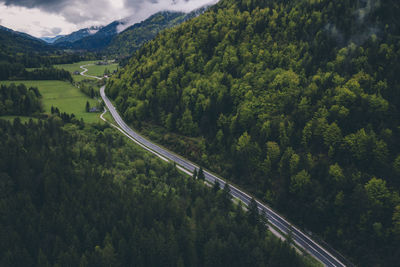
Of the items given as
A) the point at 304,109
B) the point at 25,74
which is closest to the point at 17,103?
the point at 25,74

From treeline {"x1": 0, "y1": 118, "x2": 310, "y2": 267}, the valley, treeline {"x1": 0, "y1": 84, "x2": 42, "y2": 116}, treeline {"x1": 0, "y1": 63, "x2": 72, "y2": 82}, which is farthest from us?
treeline {"x1": 0, "y1": 63, "x2": 72, "y2": 82}

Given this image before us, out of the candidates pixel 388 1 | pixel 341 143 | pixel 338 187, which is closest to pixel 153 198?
pixel 338 187

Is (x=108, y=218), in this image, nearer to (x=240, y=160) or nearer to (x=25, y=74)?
(x=240, y=160)

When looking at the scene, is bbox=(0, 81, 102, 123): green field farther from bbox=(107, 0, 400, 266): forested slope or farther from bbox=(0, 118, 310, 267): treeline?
bbox=(0, 118, 310, 267): treeline

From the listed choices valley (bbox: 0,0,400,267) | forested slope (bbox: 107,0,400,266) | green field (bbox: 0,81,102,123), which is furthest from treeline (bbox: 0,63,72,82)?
forested slope (bbox: 107,0,400,266)

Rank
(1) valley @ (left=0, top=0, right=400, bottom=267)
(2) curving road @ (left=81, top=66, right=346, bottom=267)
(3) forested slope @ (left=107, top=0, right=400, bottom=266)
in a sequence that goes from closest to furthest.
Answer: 1. (1) valley @ (left=0, top=0, right=400, bottom=267)
2. (2) curving road @ (left=81, top=66, right=346, bottom=267)
3. (3) forested slope @ (left=107, top=0, right=400, bottom=266)

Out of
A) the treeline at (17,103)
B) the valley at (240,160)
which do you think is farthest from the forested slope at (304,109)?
the treeline at (17,103)

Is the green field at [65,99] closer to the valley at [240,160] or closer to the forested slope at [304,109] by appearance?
Result: the valley at [240,160]
